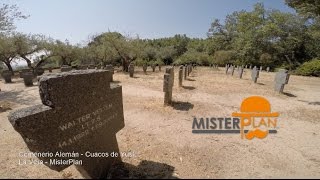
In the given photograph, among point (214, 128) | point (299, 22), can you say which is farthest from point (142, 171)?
point (299, 22)

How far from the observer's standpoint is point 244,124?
7273 mm

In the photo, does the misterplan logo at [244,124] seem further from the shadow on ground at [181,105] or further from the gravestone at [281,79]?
the gravestone at [281,79]

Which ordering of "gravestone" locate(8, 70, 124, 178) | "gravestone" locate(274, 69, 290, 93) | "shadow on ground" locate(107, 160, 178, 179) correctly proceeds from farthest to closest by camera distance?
"gravestone" locate(274, 69, 290, 93) → "shadow on ground" locate(107, 160, 178, 179) → "gravestone" locate(8, 70, 124, 178)

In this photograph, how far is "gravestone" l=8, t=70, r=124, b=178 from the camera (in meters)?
2.93

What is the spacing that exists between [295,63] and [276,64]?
11.0 ft

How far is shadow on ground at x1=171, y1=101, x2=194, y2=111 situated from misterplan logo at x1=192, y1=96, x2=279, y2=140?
138 centimetres

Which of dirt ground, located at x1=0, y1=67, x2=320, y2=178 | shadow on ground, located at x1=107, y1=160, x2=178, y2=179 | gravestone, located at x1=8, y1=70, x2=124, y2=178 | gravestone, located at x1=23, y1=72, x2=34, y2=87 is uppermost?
gravestone, located at x1=8, y1=70, x2=124, y2=178

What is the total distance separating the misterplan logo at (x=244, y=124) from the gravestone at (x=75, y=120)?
331 centimetres

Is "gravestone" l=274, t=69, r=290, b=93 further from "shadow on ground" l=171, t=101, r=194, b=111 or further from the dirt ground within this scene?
"shadow on ground" l=171, t=101, r=194, b=111

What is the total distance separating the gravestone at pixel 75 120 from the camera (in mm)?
2928

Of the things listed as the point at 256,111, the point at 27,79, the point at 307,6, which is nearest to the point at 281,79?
the point at 307,6

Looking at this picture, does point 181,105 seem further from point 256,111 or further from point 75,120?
point 75,120

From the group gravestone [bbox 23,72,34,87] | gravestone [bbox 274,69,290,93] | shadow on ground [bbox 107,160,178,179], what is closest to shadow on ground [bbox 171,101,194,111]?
shadow on ground [bbox 107,160,178,179]

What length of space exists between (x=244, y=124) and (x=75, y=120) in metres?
5.69
